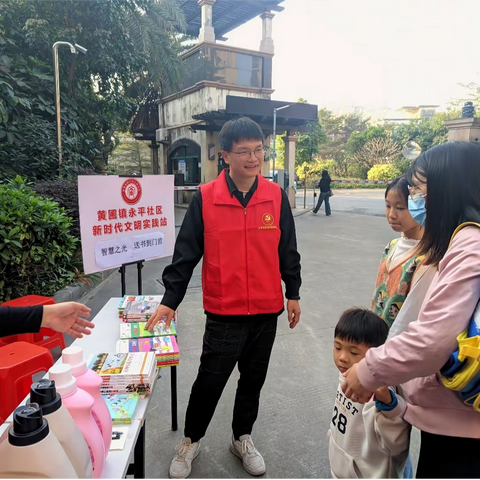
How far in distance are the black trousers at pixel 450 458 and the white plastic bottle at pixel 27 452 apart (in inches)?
43.3

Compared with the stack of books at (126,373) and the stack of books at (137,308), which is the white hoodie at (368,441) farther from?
the stack of books at (137,308)

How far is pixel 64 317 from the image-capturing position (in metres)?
1.52

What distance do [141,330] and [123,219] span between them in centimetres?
108

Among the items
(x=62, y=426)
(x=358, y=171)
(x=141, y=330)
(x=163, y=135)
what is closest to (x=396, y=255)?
(x=141, y=330)

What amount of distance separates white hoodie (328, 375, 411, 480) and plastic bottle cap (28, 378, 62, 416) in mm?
1082

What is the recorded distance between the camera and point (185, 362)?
328 centimetres

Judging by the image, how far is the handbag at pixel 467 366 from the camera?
934 millimetres

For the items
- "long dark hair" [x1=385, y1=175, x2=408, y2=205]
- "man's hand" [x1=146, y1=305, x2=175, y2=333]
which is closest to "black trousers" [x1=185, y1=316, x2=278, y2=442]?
"man's hand" [x1=146, y1=305, x2=175, y2=333]

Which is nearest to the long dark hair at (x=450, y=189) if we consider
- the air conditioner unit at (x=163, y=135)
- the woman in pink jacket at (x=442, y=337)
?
the woman in pink jacket at (x=442, y=337)

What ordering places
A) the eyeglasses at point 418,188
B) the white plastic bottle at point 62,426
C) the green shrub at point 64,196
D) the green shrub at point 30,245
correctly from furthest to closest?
the green shrub at point 64,196 → the green shrub at point 30,245 → the eyeglasses at point 418,188 → the white plastic bottle at point 62,426

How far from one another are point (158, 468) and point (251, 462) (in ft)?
1.73

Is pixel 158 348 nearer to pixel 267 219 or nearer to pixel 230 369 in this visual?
pixel 230 369

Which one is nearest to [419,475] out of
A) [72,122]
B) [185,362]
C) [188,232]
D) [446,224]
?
[446,224]

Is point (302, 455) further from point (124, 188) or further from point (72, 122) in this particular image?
point (72, 122)
